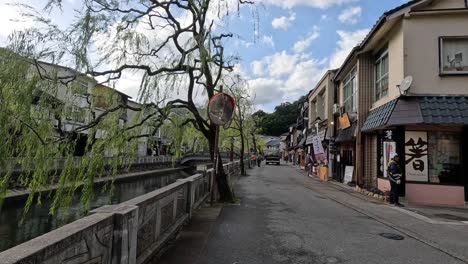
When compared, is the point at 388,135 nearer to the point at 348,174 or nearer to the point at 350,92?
the point at 348,174

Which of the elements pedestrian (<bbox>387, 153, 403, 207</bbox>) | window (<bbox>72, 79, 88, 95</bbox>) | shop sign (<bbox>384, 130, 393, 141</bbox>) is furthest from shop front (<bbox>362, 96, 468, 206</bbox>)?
window (<bbox>72, 79, 88, 95</bbox>)

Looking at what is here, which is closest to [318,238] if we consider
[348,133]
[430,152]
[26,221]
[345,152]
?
[430,152]

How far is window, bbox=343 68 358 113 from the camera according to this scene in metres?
21.5

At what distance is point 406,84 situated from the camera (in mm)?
13414

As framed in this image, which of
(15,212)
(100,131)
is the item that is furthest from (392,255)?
(15,212)

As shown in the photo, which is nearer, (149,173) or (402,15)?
(402,15)

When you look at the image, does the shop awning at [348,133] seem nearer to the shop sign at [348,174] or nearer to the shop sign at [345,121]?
the shop sign at [345,121]

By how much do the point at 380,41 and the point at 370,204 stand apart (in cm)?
787

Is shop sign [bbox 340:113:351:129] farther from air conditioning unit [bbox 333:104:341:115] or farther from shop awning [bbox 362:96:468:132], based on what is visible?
shop awning [bbox 362:96:468:132]

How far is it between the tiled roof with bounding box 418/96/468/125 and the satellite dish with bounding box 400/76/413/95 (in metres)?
0.70

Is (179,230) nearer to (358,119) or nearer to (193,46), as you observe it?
(193,46)

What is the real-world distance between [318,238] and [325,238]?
0.51 feet

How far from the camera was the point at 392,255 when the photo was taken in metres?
6.55

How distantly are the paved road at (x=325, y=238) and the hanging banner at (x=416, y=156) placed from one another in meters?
2.84
